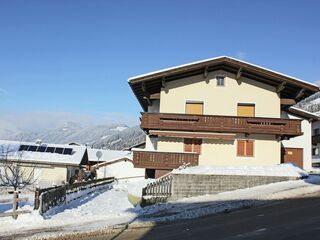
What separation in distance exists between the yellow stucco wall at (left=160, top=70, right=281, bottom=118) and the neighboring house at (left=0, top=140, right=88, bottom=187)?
747 inches

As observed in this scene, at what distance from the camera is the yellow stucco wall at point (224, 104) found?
93.8 feet

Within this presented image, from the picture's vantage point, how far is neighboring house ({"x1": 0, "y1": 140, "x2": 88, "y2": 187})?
4541 cm

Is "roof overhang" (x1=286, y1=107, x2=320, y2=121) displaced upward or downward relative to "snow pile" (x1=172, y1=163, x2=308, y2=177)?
upward

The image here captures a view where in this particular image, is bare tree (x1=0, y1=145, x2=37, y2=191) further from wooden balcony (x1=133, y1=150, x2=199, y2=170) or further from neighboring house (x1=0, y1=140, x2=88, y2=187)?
wooden balcony (x1=133, y1=150, x2=199, y2=170)

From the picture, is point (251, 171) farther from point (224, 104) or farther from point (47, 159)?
A: point (47, 159)

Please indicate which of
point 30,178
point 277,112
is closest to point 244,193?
point 277,112

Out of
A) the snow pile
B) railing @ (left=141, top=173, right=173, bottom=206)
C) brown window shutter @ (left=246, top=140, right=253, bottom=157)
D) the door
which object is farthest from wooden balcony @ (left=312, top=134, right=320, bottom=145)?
railing @ (left=141, top=173, right=173, bottom=206)

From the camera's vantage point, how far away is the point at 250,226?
38.5 ft

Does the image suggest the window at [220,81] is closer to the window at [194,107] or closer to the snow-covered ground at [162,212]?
the window at [194,107]

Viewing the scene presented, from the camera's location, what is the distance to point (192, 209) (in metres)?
16.5

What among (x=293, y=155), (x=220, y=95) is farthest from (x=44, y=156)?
(x=293, y=155)

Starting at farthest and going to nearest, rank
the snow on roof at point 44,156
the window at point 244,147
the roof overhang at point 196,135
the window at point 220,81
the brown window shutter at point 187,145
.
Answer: the snow on roof at point 44,156
the window at point 220,81
the window at point 244,147
the brown window shutter at point 187,145
the roof overhang at point 196,135

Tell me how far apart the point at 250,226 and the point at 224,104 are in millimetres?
18395

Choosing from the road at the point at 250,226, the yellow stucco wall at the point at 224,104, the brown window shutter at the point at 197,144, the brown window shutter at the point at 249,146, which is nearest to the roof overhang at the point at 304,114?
the yellow stucco wall at the point at 224,104
